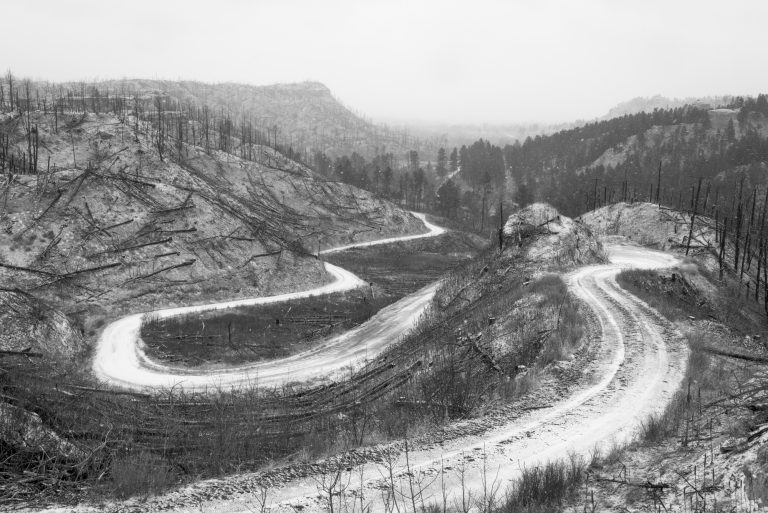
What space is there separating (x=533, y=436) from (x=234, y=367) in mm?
23574

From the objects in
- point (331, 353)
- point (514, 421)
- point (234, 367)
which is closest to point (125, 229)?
point (234, 367)

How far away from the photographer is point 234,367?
29.9m

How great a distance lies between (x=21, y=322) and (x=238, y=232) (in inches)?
1226

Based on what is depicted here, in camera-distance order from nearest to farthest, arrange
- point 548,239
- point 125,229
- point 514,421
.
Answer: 1. point 514,421
2. point 548,239
3. point 125,229

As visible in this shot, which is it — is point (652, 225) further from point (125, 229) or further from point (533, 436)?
point (125, 229)

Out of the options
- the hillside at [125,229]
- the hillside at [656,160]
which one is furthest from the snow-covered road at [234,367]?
the hillside at [656,160]

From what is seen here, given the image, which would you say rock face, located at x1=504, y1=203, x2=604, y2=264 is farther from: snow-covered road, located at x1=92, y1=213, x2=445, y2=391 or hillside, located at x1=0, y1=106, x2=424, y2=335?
hillside, located at x1=0, y1=106, x2=424, y2=335

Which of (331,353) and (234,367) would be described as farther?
(331,353)

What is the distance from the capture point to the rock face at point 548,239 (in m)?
38.2

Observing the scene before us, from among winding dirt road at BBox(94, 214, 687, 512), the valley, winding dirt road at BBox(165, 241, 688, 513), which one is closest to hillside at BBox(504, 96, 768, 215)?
the valley

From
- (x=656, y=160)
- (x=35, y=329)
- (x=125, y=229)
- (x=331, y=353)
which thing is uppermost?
(x=656, y=160)

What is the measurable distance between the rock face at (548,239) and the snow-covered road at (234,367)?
36.9 ft

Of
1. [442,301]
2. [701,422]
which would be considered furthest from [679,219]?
[701,422]

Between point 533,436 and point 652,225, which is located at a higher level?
point 652,225
